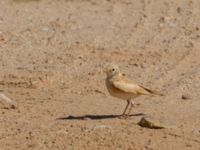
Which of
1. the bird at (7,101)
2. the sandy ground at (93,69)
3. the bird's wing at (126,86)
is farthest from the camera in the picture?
the bird at (7,101)

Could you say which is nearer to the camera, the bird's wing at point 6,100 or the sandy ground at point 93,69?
the sandy ground at point 93,69

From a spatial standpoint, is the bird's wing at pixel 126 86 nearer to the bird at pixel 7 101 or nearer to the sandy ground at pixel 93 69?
the sandy ground at pixel 93 69

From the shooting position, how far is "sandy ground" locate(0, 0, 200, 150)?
11.3 meters

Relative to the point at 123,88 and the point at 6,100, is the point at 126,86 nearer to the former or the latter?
the point at 123,88

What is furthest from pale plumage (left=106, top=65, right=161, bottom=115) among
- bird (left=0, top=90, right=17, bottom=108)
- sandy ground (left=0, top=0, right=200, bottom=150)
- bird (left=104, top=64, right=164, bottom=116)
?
bird (left=0, top=90, right=17, bottom=108)

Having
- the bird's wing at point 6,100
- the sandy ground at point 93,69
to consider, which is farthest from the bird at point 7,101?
the sandy ground at point 93,69

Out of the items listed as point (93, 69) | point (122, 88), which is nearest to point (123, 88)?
point (122, 88)

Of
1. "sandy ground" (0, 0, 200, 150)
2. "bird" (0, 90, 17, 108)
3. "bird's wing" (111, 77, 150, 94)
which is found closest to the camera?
"sandy ground" (0, 0, 200, 150)

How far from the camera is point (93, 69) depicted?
14.9 m

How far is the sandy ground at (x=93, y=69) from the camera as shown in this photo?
11281 millimetres

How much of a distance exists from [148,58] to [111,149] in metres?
4.91

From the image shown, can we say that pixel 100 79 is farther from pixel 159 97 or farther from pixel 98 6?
pixel 98 6

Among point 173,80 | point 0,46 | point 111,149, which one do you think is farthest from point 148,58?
point 111,149

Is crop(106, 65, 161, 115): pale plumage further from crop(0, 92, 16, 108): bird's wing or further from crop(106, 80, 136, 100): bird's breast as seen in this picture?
crop(0, 92, 16, 108): bird's wing
